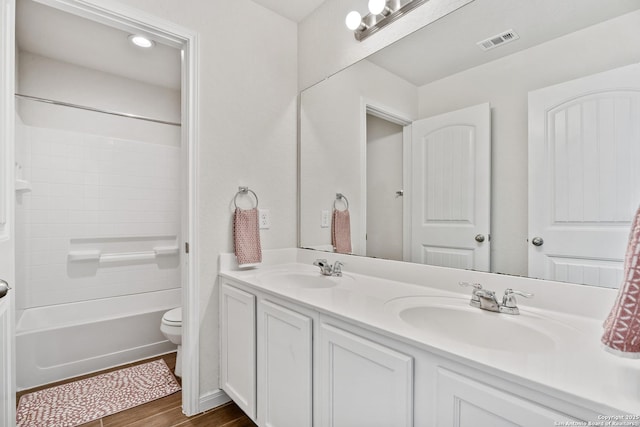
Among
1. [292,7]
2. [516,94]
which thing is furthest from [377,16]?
[516,94]

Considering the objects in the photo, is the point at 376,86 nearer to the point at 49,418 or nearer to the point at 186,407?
the point at 186,407

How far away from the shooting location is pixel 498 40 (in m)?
1.21

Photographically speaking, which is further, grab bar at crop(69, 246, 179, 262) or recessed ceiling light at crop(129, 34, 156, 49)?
grab bar at crop(69, 246, 179, 262)

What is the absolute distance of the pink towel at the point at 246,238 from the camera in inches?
70.7

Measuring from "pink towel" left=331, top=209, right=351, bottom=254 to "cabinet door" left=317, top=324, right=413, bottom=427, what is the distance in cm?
80

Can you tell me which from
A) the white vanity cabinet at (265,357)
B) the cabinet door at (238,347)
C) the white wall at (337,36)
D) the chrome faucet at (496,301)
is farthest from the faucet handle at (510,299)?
the white wall at (337,36)

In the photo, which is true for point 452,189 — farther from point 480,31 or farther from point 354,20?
point 354,20

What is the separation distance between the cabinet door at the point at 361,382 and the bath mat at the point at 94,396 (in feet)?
4.64

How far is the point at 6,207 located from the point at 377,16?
174cm

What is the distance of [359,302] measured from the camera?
1.17m

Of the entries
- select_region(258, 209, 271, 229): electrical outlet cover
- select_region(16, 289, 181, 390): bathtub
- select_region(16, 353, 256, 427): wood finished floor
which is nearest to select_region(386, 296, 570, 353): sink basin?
select_region(258, 209, 271, 229): electrical outlet cover

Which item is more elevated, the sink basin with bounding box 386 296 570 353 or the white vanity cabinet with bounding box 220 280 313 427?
the sink basin with bounding box 386 296 570 353

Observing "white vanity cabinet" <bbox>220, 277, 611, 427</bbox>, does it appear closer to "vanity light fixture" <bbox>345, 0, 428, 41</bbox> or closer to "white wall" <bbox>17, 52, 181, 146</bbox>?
"vanity light fixture" <bbox>345, 0, 428, 41</bbox>

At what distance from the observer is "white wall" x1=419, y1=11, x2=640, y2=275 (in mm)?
992
